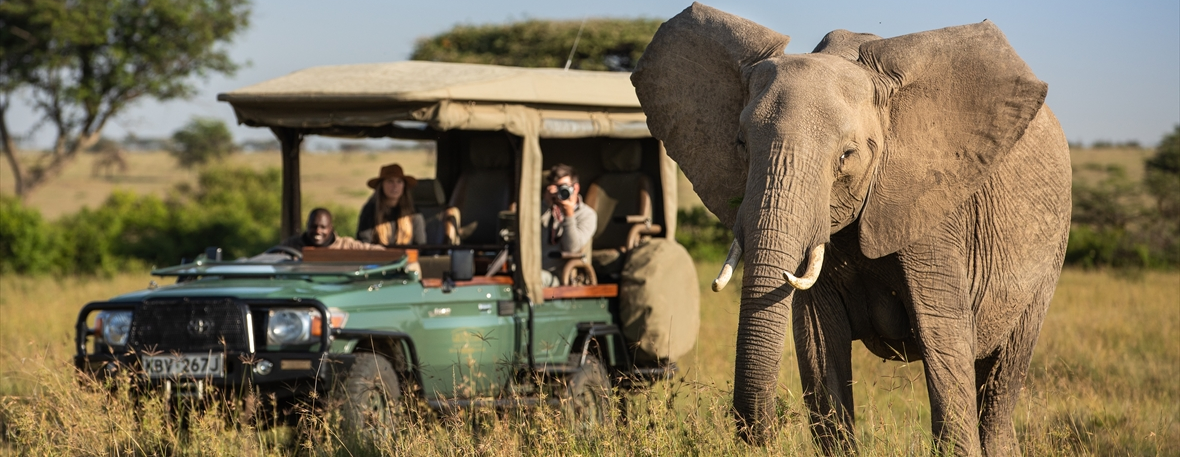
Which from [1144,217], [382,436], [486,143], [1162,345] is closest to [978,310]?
[382,436]

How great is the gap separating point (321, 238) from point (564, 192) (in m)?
1.59

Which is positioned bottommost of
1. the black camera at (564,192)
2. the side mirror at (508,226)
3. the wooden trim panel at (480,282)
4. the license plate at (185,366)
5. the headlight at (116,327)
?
the license plate at (185,366)

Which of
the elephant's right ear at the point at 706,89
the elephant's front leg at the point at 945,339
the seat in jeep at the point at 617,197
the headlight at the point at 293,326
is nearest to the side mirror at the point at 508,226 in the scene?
the seat in jeep at the point at 617,197

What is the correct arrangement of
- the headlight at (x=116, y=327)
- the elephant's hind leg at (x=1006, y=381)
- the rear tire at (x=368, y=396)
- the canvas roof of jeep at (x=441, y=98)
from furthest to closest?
the canvas roof of jeep at (x=441, y=98), the headlight at (x=116, y=327), the rear tire at (x=368, y=396), the elephant's hind leg at (x=1006, y=381)

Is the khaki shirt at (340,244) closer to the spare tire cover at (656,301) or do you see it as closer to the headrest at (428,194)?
the headrest at (428,194)

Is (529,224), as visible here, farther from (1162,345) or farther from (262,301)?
(1162,345)

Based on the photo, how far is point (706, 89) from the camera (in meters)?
5.11

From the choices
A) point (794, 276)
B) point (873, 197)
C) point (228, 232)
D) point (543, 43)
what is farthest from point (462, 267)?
point (543, 43)

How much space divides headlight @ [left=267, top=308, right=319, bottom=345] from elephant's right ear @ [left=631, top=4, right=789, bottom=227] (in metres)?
2.16

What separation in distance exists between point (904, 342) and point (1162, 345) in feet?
22.4

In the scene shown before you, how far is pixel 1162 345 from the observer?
36.5ft

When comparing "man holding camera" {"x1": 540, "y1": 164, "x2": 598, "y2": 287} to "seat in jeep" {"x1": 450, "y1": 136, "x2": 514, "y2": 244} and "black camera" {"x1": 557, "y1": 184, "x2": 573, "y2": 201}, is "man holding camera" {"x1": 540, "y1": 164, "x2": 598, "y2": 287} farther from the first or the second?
"seat in jeep" {"x1": 450, "y1": 136, "x2": 514, "y2": 244}

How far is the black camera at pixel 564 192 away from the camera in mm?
8023

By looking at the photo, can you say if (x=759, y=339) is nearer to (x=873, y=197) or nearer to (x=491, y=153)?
(x=873, y=197)
